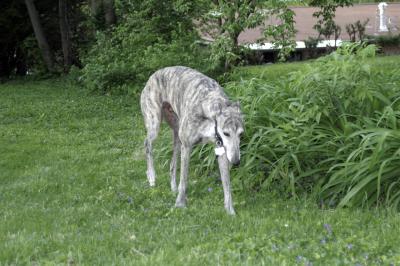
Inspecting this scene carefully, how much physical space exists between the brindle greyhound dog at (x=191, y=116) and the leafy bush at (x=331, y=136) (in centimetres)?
84

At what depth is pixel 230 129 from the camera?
562 cm

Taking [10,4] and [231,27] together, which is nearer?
[231,27]

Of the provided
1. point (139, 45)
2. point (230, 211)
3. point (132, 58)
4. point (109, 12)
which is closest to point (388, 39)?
point (109, 12)

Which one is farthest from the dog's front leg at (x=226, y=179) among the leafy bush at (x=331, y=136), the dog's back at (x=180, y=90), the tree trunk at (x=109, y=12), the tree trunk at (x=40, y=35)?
the tree trunk at (x=40, y=35)

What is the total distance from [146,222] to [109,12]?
1544cm

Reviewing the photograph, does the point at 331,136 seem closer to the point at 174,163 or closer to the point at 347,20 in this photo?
the point at 174,163

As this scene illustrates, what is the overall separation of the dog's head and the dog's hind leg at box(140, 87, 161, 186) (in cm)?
165

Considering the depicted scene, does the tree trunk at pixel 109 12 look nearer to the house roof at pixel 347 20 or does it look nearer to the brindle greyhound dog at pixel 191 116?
the house roof at pixel 347 20

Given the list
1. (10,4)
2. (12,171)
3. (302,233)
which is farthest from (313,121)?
(10,4)

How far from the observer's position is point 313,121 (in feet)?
23.7

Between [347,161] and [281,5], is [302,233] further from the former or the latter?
[281,5]

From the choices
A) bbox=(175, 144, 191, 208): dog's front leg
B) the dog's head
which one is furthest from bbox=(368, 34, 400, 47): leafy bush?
the dog's head

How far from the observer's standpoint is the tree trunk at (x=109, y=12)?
20234 mm

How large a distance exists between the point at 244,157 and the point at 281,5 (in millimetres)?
6567
